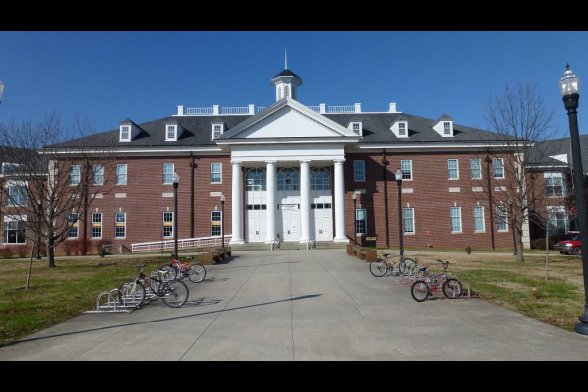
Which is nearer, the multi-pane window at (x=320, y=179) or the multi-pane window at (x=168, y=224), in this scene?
the multi-pane window at (x=168, y=224)

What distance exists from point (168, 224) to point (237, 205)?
700 centimetres

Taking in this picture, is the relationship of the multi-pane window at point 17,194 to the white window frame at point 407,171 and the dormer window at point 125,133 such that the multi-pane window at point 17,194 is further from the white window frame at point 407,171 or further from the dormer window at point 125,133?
the white window frame at point 407,171

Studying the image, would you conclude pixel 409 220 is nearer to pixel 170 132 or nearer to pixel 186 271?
pixel 170 132

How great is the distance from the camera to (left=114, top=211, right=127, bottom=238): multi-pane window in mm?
37438

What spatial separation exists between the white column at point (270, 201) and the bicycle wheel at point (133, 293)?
21.5 meters

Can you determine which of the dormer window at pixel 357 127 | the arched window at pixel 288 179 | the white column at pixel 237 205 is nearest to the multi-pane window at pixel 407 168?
the dormer window at pixel 357 127

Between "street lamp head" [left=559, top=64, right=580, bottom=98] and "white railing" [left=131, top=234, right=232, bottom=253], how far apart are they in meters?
29.2

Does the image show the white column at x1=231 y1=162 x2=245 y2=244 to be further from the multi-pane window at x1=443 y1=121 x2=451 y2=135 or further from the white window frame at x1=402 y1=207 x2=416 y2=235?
the multi-pane window at x1=443 y1=121 x2=451 y2=135

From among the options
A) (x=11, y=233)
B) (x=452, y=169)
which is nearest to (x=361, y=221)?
(x=452, y=169)

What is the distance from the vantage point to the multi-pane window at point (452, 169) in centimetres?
3875

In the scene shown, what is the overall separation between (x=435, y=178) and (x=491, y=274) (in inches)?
851
